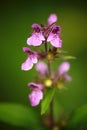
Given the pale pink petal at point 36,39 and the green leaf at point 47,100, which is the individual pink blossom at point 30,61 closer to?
the pale pink petal at point 36,39

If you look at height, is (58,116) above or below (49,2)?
below

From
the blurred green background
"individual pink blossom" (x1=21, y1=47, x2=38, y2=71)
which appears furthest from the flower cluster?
the blurred green background

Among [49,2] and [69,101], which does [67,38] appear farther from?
[69,101]

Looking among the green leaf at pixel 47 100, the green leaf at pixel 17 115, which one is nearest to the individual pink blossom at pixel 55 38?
the green leaf at pixel 47 100

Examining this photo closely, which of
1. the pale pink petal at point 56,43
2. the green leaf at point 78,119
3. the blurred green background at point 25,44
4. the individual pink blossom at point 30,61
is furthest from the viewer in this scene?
the blurred green background at point 25,44

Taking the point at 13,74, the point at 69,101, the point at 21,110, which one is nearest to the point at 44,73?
the point at 21,110

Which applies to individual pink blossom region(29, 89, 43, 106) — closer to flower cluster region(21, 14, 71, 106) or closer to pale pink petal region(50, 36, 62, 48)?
flower cluster region(21, 14, 71, 106)

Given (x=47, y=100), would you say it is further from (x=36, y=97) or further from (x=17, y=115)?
(x=17, y=115)

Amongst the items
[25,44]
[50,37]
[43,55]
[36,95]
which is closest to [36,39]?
[50,37]
